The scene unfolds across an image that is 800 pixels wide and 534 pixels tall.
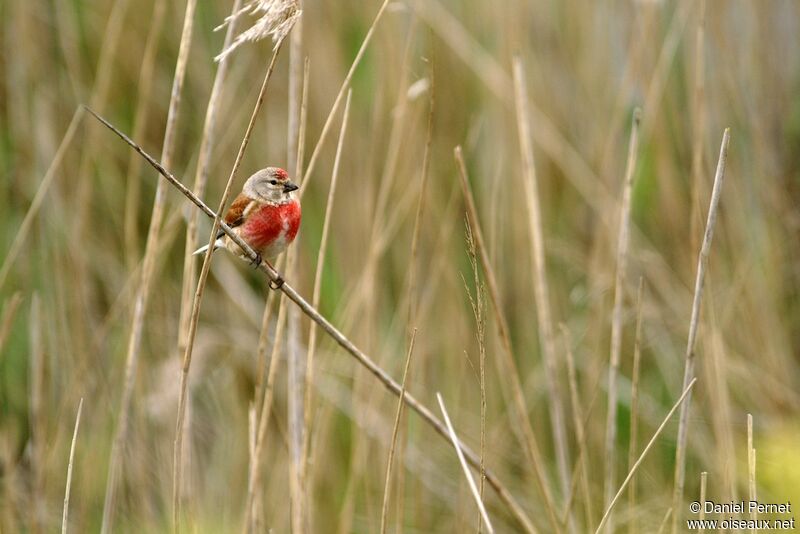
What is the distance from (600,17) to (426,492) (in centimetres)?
168

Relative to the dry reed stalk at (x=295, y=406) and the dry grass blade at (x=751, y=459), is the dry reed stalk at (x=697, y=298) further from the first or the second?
the dry reed stalk at (x=295, y=406)

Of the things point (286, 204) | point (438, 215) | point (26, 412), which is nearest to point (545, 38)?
point (438, 215)

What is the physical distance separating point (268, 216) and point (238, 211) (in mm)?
232

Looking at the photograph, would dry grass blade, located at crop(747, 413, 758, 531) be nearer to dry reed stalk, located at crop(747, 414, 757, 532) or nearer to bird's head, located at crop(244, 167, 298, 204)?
dry reed stalk, located at crop(747, 414, 757, 532)

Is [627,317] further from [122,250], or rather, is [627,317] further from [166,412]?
[122,250]

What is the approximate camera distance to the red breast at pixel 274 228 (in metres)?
2.15

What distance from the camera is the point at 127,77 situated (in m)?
3.23

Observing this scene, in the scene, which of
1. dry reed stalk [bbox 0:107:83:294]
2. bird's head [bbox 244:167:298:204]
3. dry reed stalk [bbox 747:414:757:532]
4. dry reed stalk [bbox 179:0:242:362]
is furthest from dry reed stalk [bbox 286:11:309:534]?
dry reed stalk [bbox 747:414:757:532]

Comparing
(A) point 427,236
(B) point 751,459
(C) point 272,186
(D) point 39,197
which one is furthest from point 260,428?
(A) point 427,236

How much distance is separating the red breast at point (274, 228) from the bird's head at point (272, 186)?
0.04m

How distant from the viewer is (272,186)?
89.2 inches

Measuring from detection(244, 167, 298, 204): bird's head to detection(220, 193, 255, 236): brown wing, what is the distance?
0.20ft

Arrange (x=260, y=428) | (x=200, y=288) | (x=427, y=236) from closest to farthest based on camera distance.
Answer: (x=200, y=288)
(x=260, y=428)
(x=427, y=236)

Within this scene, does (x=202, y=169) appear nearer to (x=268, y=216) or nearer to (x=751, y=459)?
(x=268, y=216)
